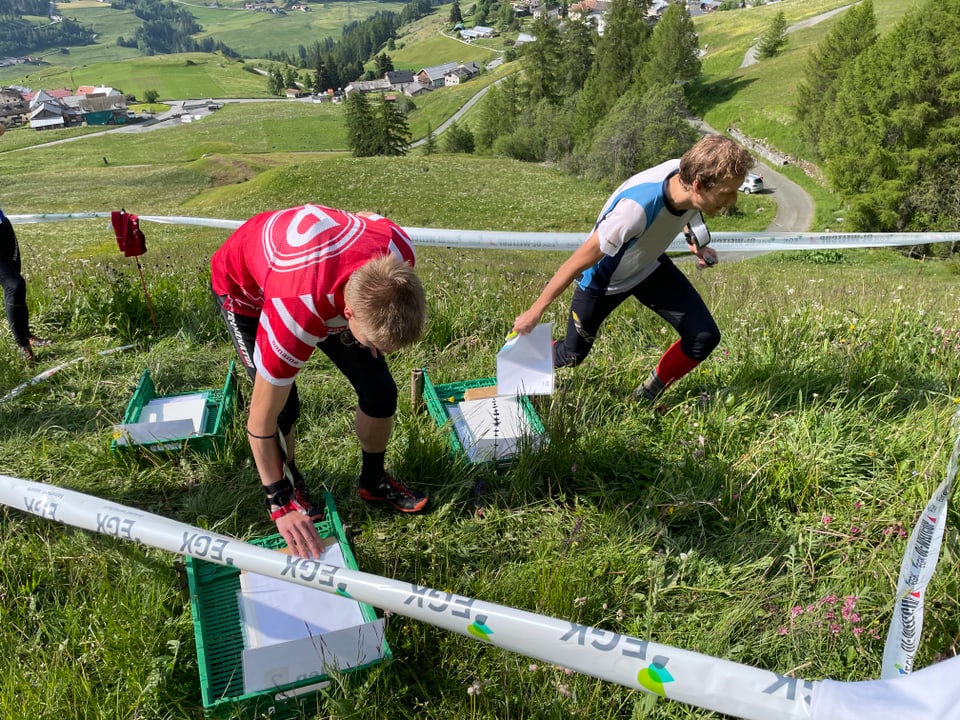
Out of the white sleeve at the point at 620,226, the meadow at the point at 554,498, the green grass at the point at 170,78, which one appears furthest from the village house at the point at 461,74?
the white sleeve at the point at 620,226

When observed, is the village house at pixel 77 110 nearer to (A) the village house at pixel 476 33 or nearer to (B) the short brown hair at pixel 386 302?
(A) the village house at pixel 476 33

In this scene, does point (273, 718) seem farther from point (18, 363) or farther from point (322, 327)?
point (18, 363)

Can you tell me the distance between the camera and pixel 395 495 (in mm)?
3137

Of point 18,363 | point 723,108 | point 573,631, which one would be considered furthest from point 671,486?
point 723,108

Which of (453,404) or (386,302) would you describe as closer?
(386,302)

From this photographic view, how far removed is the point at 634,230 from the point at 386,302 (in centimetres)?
178

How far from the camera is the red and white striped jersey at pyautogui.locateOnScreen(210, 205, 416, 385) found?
2203 millimetres

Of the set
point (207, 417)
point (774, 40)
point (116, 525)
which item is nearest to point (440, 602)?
point (116, 525)

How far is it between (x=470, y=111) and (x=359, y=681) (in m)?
95.7

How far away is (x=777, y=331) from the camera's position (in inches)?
173

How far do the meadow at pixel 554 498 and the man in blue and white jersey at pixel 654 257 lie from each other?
A: 30cm

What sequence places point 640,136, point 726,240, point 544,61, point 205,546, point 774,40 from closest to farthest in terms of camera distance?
point 205,546 < point 726,240 < point 640,136 < point 774,40 < point 544,61

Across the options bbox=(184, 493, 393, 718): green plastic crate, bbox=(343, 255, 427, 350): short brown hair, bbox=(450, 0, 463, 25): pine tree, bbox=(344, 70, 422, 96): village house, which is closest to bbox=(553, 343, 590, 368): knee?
bbox=(184, 493, 393, 718): green plastic crate

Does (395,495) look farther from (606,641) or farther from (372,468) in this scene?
(606,641)
